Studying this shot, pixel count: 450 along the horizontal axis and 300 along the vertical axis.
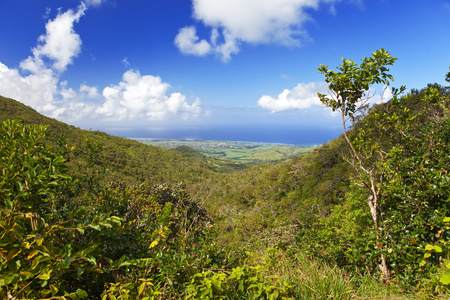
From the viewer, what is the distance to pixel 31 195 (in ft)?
5.09

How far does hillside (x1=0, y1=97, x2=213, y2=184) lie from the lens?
57250mm

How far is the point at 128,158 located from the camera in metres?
69.9

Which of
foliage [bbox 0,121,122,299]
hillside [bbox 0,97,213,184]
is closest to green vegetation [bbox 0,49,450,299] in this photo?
foliage [bbox 0,121,122,299]

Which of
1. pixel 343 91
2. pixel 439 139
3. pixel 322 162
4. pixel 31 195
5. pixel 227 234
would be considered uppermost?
pixel 343 91

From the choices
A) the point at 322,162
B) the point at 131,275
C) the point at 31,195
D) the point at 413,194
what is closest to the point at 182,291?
the point at 131,275

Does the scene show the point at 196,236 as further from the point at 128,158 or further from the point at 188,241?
the point at 128,158

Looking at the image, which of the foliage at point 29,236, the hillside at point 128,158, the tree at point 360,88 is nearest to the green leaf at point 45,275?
the foliage at point 29,236

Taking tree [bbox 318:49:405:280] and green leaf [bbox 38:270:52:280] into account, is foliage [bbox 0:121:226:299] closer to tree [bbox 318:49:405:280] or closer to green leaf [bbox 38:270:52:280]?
green leaf [bbox 38:270:52:280]

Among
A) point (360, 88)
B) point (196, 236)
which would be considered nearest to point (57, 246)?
point (196, 236)

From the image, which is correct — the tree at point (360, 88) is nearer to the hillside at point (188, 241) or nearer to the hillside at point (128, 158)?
the hillside at point (188, 241)

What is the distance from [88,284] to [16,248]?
68cm

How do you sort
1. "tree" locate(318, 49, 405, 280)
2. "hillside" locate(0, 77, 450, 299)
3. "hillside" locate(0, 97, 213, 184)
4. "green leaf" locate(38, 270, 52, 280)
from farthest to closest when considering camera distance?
"hillside" locate(0, 97, 213, 184)
"tree" locate(318, 49, 405, 280)
"hillside" locate(0, 77, 450, 299)
"green leaf" locate(38, 270, 52, 280)

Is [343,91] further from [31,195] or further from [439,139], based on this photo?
[31,195]

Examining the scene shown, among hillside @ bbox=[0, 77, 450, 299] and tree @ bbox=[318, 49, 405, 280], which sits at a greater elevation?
tree @ bbox=[318, 49, 405, 280]
